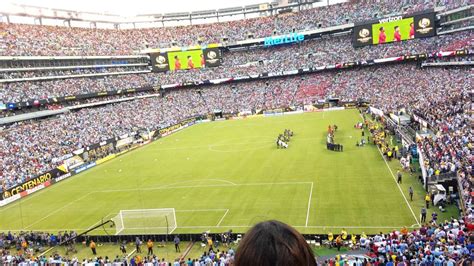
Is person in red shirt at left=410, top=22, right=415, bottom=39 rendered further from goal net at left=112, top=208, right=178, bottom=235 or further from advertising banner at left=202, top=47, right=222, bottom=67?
goal net at left=112, top=208, right=178, bottom=235

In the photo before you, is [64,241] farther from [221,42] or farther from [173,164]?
[221,42]

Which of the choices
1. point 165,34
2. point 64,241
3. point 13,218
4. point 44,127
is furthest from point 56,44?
point 64,241

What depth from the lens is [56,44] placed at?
72000mm

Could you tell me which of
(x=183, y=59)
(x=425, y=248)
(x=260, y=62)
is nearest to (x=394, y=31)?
(x=260, y=62)

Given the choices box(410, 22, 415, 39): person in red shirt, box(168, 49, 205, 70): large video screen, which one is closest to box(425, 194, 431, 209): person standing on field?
box(410, 22, 415, 39): person in red shirt

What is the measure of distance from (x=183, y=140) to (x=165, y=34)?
52233 millimetres

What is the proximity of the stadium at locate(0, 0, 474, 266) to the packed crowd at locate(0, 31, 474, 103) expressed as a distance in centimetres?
44

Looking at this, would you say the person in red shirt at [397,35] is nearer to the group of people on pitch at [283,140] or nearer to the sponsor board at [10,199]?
the group of people on pitch at [283,140]

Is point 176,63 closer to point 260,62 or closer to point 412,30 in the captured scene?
point 260,62

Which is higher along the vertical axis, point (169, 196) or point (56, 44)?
point (56, 44)

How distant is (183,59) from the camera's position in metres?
89.4

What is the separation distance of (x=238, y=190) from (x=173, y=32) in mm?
78169

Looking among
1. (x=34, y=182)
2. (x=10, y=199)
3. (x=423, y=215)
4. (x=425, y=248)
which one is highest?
→ (x=425, y=248)

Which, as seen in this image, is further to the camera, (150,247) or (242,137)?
(242,137)
